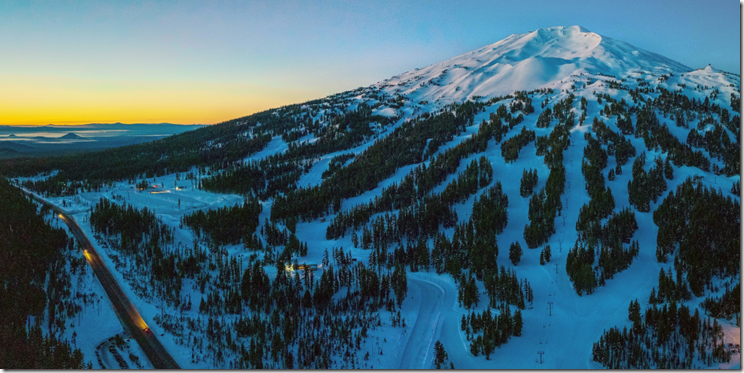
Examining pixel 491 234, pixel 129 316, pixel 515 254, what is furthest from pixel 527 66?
pixel 129 316

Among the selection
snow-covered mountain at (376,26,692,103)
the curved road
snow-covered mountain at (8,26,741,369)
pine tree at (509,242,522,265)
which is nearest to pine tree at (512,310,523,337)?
snow-covered mountain at (8,26,741,369)

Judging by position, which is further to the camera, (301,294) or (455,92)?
(455,92)

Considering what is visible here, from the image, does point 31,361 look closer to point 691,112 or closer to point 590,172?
point 590,172

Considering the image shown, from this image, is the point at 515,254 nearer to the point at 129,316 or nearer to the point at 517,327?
the point at 517,327

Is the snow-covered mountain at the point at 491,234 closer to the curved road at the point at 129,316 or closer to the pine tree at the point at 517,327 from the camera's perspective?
the pine tree at the point at 517,327

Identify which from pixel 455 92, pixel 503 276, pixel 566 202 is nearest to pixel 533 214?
pixel 566 202

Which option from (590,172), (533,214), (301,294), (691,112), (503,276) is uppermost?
(691,112)
